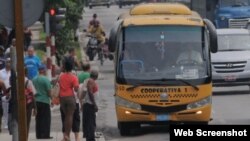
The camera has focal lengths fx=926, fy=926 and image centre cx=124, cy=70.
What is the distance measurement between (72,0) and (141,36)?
26706mm

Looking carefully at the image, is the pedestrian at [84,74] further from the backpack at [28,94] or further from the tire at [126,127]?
the tire at [126,127]

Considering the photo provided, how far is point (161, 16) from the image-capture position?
20.9m

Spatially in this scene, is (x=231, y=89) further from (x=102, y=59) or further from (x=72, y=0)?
(x=72, y=0)

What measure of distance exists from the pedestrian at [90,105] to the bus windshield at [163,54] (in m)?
1.72

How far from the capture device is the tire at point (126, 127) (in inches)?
781

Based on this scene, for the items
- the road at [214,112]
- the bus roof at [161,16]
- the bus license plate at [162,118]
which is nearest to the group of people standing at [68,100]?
the road at [214,112]

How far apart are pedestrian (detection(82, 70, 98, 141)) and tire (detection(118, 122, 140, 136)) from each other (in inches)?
68.3

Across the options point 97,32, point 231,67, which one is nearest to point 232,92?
point 231,67

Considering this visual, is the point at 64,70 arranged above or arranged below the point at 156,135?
above

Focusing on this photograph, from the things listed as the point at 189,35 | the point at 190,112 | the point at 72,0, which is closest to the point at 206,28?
the point at 189,35

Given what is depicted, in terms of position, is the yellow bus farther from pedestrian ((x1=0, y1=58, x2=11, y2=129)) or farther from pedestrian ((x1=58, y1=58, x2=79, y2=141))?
pedestrian ((x1=0, y1=58, x2=11, y2=129))

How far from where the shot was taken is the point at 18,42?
10977 millimetres

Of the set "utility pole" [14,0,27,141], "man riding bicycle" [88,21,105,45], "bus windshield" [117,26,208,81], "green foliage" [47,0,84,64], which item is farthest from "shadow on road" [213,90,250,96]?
"utility pole" [14,0,27,141]

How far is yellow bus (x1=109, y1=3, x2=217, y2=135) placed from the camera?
19.5 m
